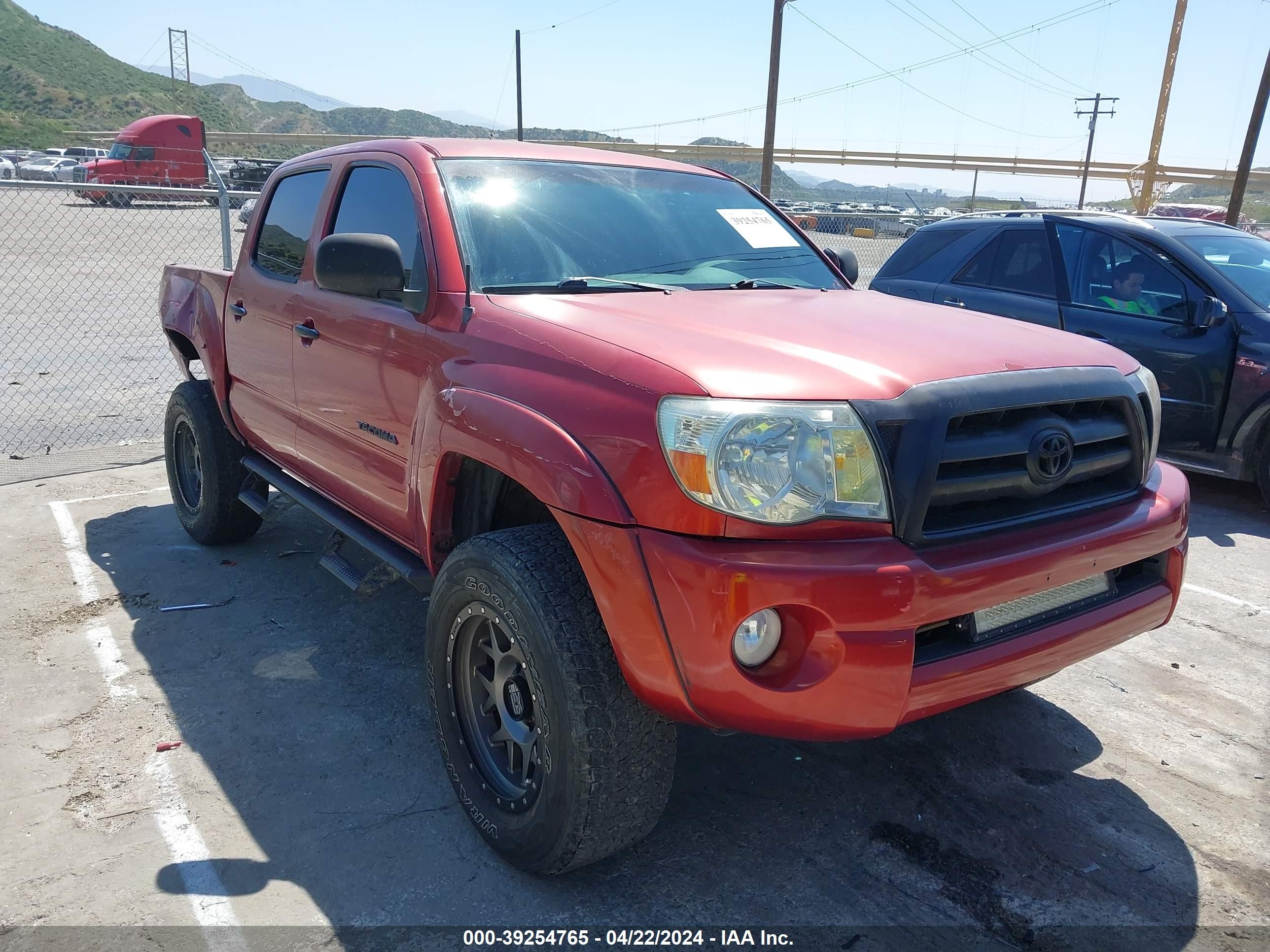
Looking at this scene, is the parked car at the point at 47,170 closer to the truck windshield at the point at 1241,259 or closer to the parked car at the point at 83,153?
the parked car at the point at 83,153

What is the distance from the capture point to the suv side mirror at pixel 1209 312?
225 inches

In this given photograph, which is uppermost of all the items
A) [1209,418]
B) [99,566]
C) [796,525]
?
[796,525]

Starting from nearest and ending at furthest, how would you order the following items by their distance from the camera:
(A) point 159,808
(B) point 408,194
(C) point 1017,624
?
(C) point 1017,624, (A) point 159,808, (B) point 408,194

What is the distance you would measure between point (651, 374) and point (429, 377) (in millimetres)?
952

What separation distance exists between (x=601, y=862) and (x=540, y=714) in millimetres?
554

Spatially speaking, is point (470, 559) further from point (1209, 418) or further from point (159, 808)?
point (1209, 418)

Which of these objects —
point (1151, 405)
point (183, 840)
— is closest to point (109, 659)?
point (183, 840)

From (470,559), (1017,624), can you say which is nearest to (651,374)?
(470,559)

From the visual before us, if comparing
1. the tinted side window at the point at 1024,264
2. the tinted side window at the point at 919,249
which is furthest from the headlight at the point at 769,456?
the tinted side window at the point at 919,249

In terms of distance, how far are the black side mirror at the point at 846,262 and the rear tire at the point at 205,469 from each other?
3100 millimetres

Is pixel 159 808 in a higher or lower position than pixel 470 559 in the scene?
lower

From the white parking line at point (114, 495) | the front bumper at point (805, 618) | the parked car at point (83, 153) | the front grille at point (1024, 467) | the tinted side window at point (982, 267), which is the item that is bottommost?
the white parking line at point (114, 495)

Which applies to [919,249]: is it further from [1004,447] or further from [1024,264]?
[1004,447]

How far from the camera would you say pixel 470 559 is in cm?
248
